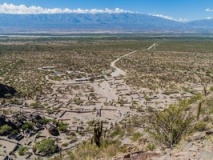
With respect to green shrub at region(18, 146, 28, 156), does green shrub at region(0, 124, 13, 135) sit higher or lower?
higher

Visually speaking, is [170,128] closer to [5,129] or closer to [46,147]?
[46,147]

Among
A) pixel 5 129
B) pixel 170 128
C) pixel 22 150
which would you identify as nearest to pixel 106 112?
pixel 5 129

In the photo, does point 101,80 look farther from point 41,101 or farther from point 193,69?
point 193,69

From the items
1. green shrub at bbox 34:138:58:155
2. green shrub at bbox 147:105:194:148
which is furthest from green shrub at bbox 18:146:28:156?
green shrub at bbox 147:105:194:148

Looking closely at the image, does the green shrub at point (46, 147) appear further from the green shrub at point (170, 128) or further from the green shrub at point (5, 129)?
the green shrub at point (170, 128)

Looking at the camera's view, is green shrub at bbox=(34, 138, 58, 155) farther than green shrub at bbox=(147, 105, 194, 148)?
Yes

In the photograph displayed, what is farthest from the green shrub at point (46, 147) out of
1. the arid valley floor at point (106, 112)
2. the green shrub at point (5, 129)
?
the green shrub at point (5, 129)

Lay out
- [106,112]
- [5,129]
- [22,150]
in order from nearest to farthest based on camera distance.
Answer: [22,150], [5,129], [106,112]

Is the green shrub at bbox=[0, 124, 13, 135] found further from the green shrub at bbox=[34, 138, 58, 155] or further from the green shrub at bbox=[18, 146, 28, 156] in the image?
the green shrub at bbox=[34, 138, 58, 155]

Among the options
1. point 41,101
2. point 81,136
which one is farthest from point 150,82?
point 81,136
